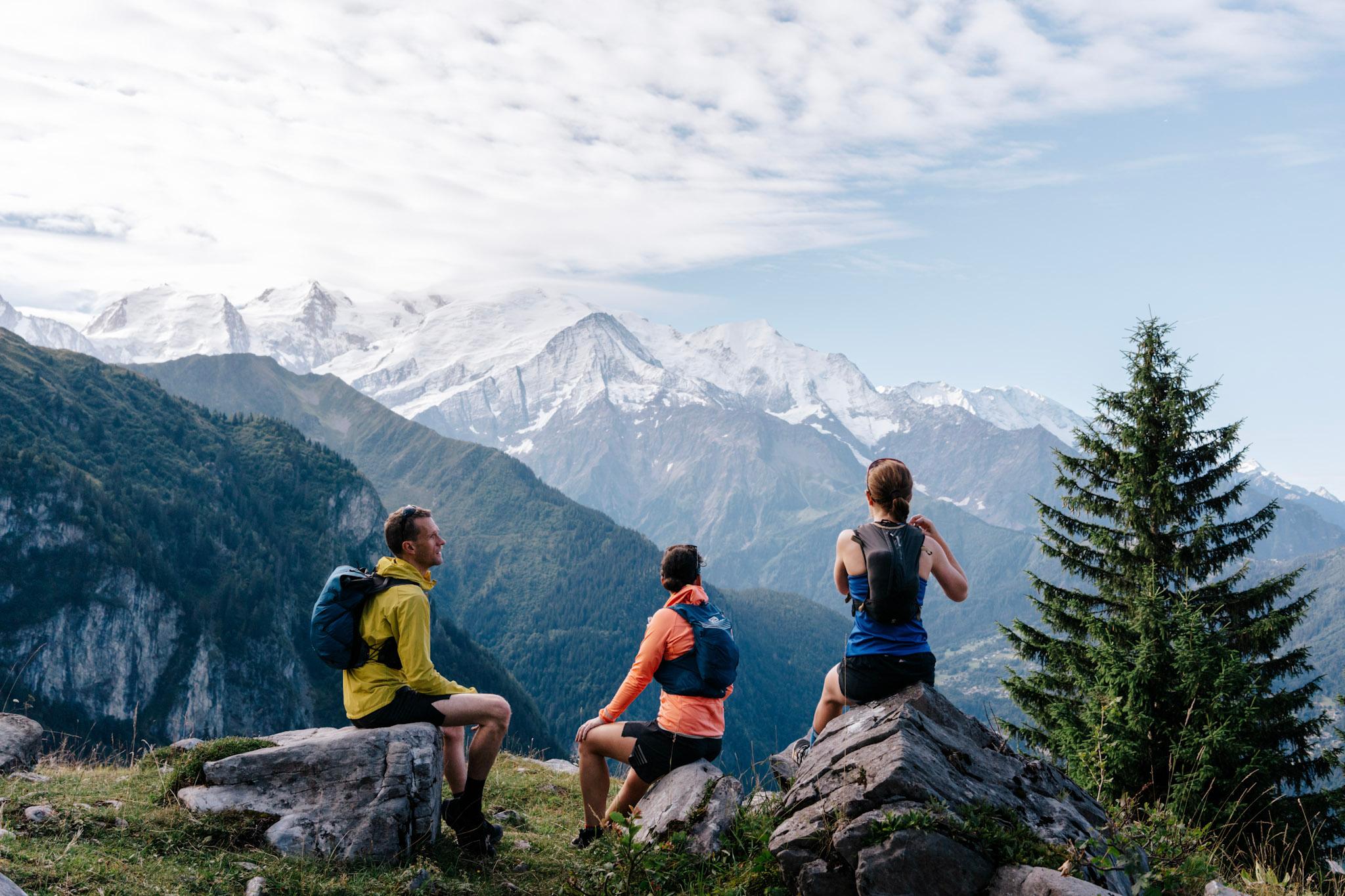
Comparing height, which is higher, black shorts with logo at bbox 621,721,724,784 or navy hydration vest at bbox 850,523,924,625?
navy hydration vest at bbox 850,523,924,625

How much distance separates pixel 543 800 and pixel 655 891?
20.4ft

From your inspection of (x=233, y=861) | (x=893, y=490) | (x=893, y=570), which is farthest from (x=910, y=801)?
(x=233, y=861)

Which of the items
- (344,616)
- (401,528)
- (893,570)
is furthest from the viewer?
(401,528)

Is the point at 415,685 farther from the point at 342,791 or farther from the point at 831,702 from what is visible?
the point at 831,702

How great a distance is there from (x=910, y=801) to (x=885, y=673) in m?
1.93

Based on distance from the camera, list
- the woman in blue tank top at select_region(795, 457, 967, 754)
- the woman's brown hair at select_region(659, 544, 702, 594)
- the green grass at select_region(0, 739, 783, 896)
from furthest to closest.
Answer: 1. the woman's brown hair at select_region(659, 544, 702, 594)
2. the woman in blue tank top at select_region(795, 457, 967, 754)
3. the green grass at select_region(0, 739, 783, 896)

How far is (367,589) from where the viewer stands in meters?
8.59

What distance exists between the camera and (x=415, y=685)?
872 cm

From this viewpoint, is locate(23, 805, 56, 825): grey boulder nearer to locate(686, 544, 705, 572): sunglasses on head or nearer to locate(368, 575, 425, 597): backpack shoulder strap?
locate(368, 575, 425, 597): backpack shoulder strap

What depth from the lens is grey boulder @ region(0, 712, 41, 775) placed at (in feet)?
35.6

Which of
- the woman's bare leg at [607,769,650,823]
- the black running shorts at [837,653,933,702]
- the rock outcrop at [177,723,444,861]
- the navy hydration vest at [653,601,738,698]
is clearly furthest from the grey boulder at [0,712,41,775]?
the black running shorts at [837,653,933,702]

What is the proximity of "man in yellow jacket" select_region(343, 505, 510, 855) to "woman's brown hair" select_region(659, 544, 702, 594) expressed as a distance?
2.22 meters

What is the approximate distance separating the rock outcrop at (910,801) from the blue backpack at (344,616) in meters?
4.56

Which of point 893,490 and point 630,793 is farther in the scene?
point 630,793
